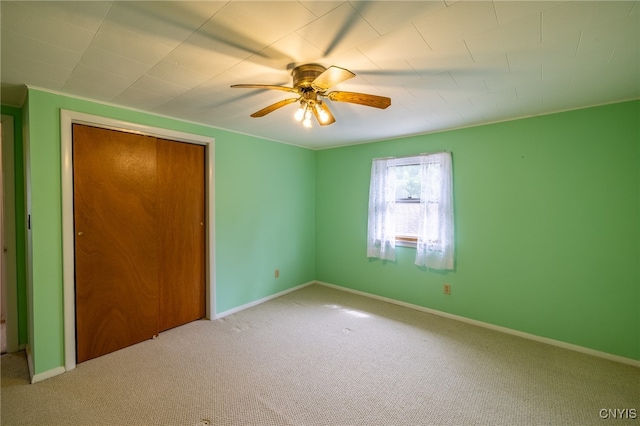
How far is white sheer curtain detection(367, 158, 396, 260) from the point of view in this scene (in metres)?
3.69

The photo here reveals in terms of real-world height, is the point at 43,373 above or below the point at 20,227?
below

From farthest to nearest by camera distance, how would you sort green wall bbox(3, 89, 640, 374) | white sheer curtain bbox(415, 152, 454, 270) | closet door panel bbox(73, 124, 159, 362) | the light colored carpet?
white sheer curtain bbox(415, 152, 454, 270)
closet door panel bbox(73, 124, 159, 362)
green wall bbox(3, 89, 640, 374)
the light colored carpet

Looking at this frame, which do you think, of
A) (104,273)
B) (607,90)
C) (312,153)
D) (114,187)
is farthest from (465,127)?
(104,273)

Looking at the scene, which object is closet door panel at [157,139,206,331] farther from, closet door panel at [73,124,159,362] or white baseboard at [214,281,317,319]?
white baseboard at [214,281,317,319]

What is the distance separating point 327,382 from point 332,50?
2.23 metres

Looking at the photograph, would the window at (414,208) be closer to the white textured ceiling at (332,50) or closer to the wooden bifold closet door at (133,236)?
the white textured ceiling at (332,50)

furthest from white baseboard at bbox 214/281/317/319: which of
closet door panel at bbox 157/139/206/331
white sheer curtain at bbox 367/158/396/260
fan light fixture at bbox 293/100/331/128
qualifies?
fan light fixture at bbox 293/100/331/128

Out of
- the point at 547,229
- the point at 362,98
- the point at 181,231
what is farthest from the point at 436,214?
the point at 181,231

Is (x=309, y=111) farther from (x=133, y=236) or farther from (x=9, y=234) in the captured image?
(x=9, y=234)

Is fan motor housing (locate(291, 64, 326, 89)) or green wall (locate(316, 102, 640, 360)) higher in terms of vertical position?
fan motor housing (locate(291, 64, 326, 89))

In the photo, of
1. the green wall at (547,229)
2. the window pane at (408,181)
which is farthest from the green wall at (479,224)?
the window pane at (408,181)

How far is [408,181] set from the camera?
3.65m

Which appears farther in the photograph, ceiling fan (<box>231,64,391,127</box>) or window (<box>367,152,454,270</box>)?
window (<box>367,152,454,270</box>)

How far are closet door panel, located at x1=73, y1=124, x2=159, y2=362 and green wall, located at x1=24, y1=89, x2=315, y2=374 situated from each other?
15 centimetres
